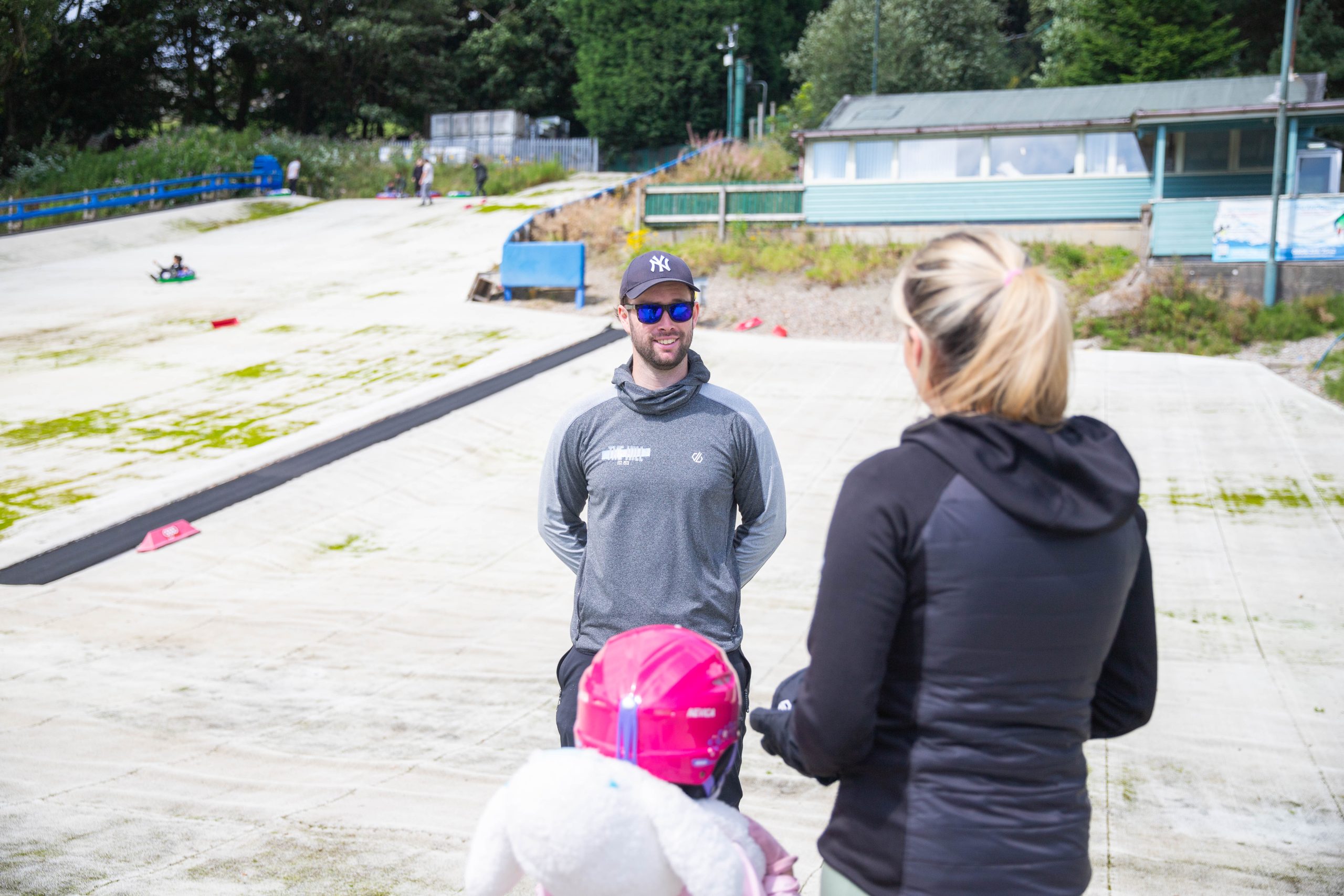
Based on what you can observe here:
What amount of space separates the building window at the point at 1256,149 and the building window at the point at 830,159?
8.73m

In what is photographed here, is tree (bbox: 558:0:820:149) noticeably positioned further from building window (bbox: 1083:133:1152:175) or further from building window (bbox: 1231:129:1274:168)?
building window (bbox: 1231:129:1274:168)

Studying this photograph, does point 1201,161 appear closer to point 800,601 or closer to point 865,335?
point 865,335

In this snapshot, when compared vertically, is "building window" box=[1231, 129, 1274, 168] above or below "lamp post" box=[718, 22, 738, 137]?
below

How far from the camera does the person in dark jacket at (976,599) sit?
6.23 ft

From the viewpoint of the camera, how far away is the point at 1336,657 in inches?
291

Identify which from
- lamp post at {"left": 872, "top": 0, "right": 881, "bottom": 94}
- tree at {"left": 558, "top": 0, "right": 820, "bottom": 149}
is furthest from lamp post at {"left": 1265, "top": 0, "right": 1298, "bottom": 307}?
tree at {"left": 558, "top": 0, "right": 820, "bottom": 149}

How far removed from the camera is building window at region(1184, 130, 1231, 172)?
24.6 meters

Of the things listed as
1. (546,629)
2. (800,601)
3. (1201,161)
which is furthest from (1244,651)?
(1201,161)

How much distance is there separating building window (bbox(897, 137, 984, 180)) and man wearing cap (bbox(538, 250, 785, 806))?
24196 mm

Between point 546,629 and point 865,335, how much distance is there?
12.7 meters

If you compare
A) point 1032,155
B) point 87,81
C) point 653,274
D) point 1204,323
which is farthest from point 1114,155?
point 87,81

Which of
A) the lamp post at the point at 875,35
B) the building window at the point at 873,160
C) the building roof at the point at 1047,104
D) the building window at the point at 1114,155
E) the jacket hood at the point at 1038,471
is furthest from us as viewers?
the lamp post at the point at 875,35

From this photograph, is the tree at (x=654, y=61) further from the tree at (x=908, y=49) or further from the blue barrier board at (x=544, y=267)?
the blue barrier board at (x=544, y=267)

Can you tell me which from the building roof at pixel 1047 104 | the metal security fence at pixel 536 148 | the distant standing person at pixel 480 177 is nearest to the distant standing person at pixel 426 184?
the distant standing person at pixel 480 177
